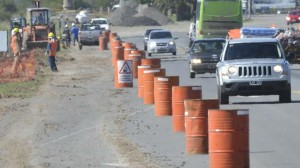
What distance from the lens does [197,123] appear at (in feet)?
56.0

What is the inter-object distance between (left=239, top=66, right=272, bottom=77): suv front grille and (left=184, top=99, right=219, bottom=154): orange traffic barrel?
30.4 feet

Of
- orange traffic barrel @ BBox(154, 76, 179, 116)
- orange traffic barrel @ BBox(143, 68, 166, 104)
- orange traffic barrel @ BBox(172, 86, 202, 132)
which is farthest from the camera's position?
orange traffic barrel @ BBox(143, 68, 166, 104)

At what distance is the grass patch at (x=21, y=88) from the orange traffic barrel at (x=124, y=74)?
292 cm

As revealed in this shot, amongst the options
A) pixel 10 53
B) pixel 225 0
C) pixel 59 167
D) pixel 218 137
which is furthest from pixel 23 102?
pixel 225 0

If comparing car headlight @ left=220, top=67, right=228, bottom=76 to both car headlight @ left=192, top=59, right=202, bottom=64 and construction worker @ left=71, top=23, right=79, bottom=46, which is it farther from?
construction worker @ left=71, top=23, right=79, bottom=46

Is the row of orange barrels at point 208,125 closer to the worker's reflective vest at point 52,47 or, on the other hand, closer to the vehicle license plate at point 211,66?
the vehicle license plate at point 211,66

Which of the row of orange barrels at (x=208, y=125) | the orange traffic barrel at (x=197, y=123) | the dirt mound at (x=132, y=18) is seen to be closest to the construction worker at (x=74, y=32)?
the dirt mound at (x=132, y=18)

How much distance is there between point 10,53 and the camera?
5641 cm

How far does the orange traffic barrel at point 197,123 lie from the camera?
16.8m

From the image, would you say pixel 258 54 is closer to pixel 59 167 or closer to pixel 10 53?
pixel 59 167

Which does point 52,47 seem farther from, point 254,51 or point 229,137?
point 229,137

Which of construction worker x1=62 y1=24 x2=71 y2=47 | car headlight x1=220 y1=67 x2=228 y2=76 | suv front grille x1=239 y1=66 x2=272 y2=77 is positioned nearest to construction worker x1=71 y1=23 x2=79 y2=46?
construction worker x1=62 y1=24 x2=71 y2=47

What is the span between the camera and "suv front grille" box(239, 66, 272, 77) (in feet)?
86.3

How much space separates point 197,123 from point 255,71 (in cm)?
947
